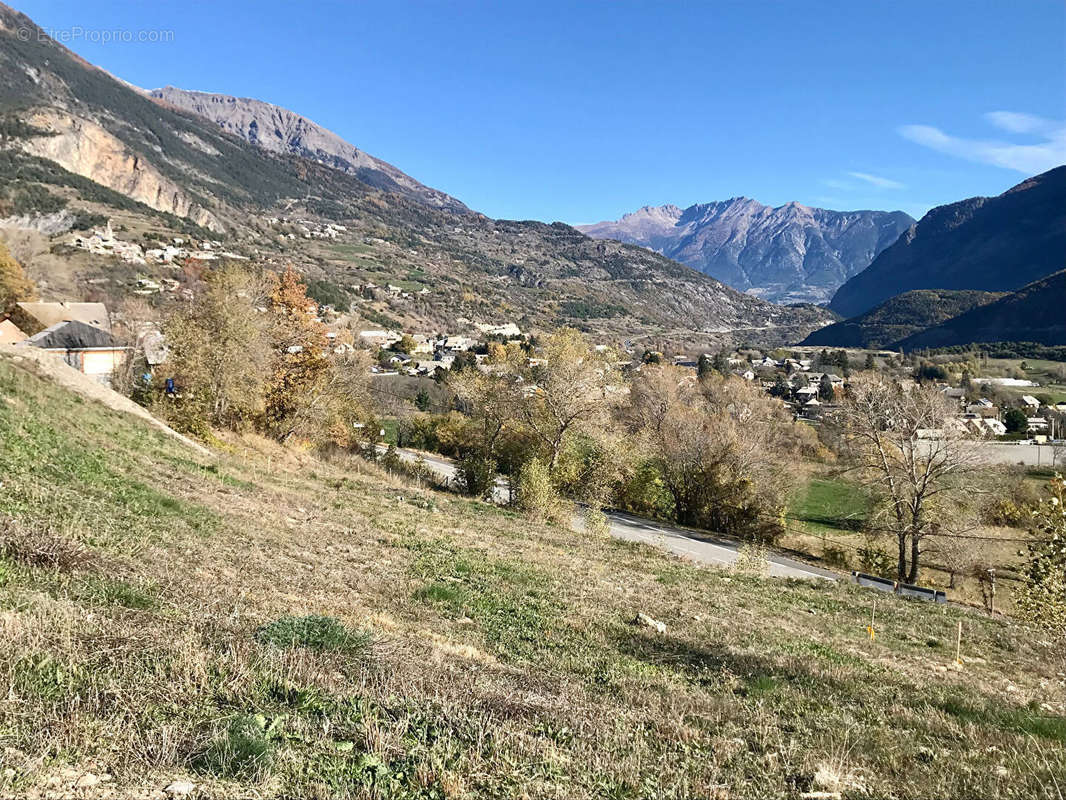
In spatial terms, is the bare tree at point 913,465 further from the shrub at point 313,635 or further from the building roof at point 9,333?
the building roof at point 9,333

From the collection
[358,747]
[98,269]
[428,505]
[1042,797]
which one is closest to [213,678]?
[358,747]

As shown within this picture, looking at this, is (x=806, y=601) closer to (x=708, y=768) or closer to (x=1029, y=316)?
(x=708, y=768)

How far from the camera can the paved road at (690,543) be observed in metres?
28.2

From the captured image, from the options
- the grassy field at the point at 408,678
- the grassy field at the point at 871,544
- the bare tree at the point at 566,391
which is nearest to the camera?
the grassy field at the point at 408,678

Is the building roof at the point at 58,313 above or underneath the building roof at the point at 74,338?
above

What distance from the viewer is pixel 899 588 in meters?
23.9

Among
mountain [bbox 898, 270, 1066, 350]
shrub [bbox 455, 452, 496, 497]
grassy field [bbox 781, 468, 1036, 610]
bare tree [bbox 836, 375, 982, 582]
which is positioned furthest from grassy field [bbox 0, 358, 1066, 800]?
mountain [bbox 898, 270, 1066, 350]

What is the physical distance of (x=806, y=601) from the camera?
1628 centimetres

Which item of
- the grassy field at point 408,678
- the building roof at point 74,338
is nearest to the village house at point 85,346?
the building roof at point 74,338

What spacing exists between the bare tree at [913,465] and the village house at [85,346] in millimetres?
43410

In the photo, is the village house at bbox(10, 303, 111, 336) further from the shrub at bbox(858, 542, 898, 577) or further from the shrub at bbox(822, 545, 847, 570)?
the shrub at bbox(858, 542, 898, 577)

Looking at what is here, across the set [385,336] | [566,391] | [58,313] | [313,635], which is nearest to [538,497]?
[566,391]

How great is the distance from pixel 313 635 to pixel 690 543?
29.5 meters

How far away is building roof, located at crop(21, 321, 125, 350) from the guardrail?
47.5m
